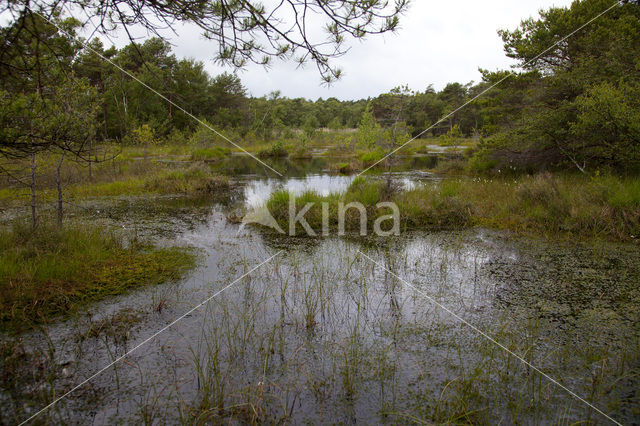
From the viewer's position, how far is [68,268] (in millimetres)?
4270

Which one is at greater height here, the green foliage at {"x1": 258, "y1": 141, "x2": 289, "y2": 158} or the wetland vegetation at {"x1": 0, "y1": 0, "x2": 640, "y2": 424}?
the green foliage at {"x1": 258, "y1": 141, "x2": 289, "y2": 158}

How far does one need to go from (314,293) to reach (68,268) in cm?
276

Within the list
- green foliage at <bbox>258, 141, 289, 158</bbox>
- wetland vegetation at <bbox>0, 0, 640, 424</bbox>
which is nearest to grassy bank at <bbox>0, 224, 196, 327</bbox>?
wetland vegetation at <bbox>0, 0, 640, 424</bbox>

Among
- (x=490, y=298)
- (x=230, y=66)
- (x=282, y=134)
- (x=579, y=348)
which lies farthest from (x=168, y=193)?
(x=282, y=134)

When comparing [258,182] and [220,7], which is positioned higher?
[220,7]

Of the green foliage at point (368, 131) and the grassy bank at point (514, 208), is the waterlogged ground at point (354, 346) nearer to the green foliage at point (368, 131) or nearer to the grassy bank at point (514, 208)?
the grassy bank at point (514, 208)

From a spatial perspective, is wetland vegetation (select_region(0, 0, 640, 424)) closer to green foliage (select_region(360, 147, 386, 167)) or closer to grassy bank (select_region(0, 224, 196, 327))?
grassy bank (select_region(0, 224, 196, 327))

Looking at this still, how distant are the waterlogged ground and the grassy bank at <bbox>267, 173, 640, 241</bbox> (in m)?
0.92

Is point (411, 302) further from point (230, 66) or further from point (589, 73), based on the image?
point (589, 73)

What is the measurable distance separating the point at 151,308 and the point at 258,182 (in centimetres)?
980

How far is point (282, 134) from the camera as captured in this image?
34.1 metres

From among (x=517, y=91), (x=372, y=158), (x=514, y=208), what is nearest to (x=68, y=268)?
(x=514, y=208)

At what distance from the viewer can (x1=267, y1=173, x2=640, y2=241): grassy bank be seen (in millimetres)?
6191

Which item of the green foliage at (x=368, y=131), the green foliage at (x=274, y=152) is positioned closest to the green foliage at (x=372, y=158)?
the green foliage at (x=368, y=131)
